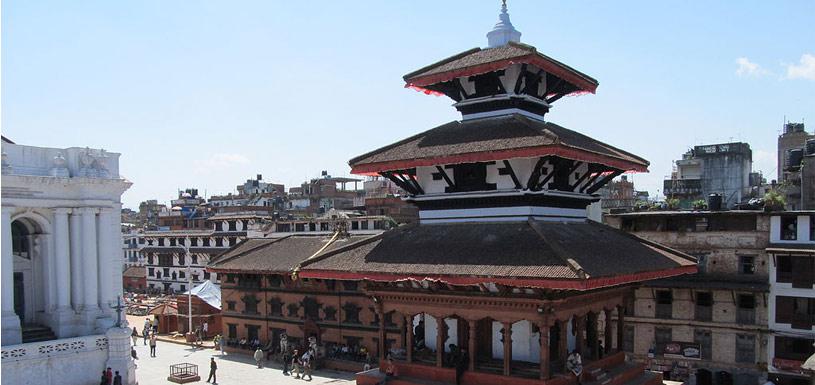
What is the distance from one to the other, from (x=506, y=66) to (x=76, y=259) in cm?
2456

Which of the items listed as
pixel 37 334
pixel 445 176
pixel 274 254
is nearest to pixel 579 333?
pixel 445 176

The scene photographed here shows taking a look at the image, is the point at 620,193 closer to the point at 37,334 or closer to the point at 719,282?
the point at 719,282

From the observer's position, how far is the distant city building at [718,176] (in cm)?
6650

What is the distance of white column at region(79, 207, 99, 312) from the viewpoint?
33375 mm

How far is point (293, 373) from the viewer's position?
38812mm

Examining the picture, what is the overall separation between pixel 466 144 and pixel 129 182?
22.2m

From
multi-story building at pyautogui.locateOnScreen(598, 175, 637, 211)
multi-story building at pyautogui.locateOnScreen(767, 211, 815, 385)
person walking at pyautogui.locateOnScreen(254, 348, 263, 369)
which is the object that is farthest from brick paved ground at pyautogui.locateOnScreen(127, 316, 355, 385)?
multi-story building at pyautogui.locateOnScreen(598, 175, 637, 211)

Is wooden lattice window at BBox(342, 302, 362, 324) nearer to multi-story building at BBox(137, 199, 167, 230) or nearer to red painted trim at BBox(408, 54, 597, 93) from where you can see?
red painted trim at BBox(408, 54, 597, 93)

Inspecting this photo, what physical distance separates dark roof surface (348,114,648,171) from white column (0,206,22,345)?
719 inches

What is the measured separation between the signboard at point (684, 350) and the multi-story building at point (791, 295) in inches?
135

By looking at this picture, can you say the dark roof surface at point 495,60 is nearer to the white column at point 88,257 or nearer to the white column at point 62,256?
the white column at point 88,257

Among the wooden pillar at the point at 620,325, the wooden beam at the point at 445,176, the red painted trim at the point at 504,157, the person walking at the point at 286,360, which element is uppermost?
the red painted trim at the point at 504,157

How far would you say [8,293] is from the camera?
3048cm

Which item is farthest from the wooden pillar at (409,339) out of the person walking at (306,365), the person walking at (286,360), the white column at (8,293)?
the white column at (8,293)
